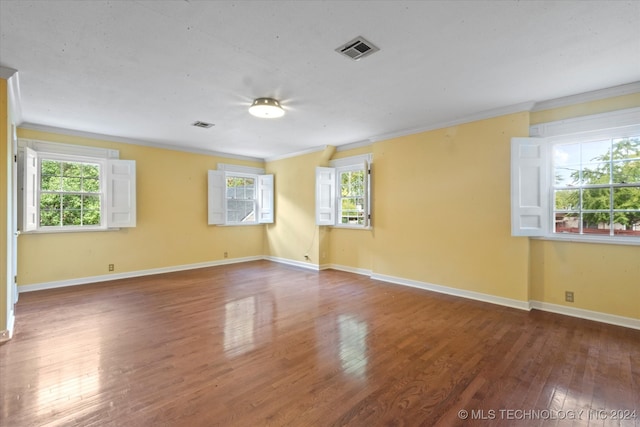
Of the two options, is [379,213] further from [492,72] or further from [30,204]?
[30,204]

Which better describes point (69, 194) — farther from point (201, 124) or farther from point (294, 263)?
point (294, 263)

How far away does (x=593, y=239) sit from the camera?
10.9ft

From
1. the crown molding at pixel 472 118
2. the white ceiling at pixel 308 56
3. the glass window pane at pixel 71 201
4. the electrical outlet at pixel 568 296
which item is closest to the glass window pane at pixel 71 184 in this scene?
the glass window pane at pixel 71 201

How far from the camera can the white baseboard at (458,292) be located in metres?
3.73

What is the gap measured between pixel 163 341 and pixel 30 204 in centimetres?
328

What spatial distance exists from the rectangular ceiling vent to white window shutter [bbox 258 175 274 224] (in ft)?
16.0

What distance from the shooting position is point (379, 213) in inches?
208

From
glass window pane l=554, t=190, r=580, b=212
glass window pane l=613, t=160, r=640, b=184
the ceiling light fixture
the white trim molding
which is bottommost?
glass window pane l=554, t=190, r=580, b=212

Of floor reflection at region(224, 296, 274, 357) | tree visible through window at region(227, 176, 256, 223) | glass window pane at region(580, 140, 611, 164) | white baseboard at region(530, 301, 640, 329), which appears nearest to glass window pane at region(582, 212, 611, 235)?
glass window pane at region(580, 140, 611, 164)

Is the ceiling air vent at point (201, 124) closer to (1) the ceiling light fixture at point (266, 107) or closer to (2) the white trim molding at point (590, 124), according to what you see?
(1) the ceiling light fixture at point (266, 107)

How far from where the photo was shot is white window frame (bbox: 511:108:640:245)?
136 inches

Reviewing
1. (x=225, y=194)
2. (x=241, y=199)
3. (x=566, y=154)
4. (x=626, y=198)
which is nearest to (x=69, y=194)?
(x=225, y=194)

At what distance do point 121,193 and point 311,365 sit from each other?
478 centimetres

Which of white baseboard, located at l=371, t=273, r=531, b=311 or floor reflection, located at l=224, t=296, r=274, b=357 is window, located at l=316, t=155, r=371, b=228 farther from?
floor reflection, located at l=224, t=296, r=274, b=357
